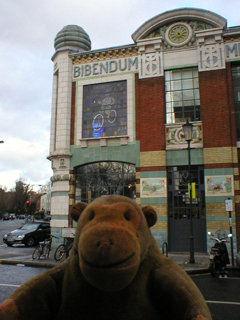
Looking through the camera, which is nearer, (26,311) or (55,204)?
(26,311)

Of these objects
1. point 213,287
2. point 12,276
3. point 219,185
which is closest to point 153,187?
point 219,185

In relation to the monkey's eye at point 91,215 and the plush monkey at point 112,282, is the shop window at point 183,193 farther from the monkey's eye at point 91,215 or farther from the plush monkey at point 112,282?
the monkey's eye at point 91,215

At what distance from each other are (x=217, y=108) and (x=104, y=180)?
6.75 m

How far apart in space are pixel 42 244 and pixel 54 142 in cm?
629

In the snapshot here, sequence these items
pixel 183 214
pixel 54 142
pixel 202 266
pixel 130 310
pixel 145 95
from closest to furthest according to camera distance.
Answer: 1. pixel 130 310
2. pixel 202 266
3. pixel 183 214
4. pixel 145 95
5. pixel 54 142

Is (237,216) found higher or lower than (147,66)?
lower

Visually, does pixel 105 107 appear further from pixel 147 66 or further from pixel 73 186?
pixel 73 186

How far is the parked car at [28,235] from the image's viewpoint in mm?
17547

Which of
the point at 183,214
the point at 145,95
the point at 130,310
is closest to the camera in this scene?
the point at 130,310

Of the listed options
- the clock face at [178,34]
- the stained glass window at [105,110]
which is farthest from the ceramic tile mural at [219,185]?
the clock face at [178,34]

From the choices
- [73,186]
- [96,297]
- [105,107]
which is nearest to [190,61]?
[105,107]

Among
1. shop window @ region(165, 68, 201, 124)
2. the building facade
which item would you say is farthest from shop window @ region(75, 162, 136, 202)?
shop window @ region(165, 68, 201, 124)

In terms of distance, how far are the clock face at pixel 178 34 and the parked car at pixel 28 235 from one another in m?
13.6

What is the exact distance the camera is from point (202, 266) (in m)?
10.7
